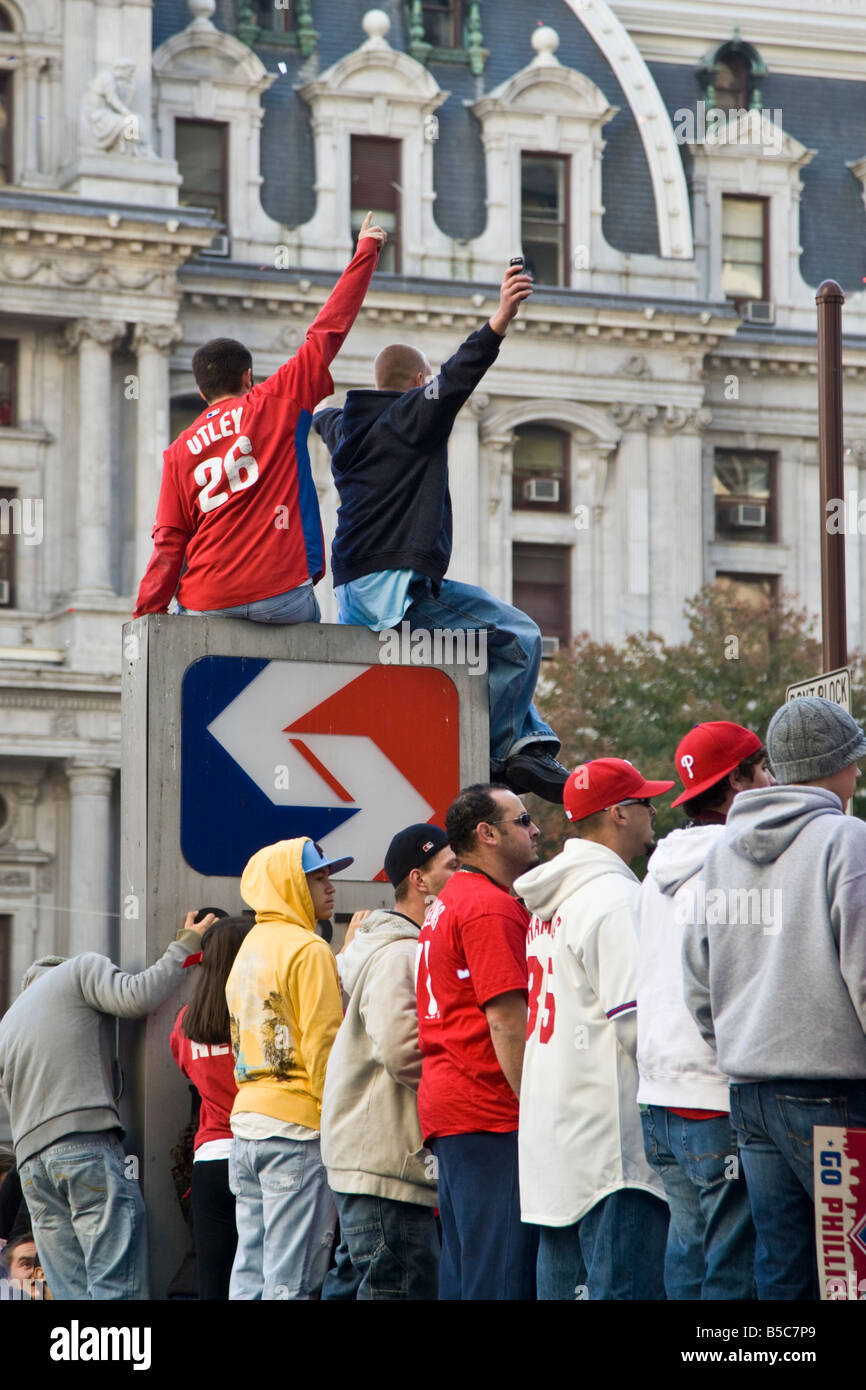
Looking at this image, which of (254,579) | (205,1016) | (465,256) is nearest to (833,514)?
(254,579)

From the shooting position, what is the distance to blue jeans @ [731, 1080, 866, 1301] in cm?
621

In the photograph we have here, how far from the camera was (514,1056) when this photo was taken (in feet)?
24.0

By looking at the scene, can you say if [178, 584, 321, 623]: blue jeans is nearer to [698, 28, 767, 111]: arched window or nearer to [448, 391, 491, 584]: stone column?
[448, 391, 491, 584]: stone column

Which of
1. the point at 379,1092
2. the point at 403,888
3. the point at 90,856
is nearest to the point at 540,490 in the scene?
the point at 90,856

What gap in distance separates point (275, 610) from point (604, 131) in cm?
3829

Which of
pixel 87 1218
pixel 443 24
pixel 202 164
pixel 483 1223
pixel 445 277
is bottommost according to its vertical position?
pixel 87 1218

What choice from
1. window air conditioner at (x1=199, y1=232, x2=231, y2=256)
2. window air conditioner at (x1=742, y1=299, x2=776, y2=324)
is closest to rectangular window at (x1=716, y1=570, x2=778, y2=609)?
window air conditioner at (x1=742, y1=299, x2=776, y2=324)

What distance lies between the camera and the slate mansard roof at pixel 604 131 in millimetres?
44562

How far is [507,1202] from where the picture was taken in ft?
24.4

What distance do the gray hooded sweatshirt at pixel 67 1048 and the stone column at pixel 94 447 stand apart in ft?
105

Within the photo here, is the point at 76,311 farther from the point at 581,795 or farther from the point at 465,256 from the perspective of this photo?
the point at 581,795

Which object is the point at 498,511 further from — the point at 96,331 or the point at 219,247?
the point at 96,331

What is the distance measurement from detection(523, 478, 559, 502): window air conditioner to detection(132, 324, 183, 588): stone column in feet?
23.7
